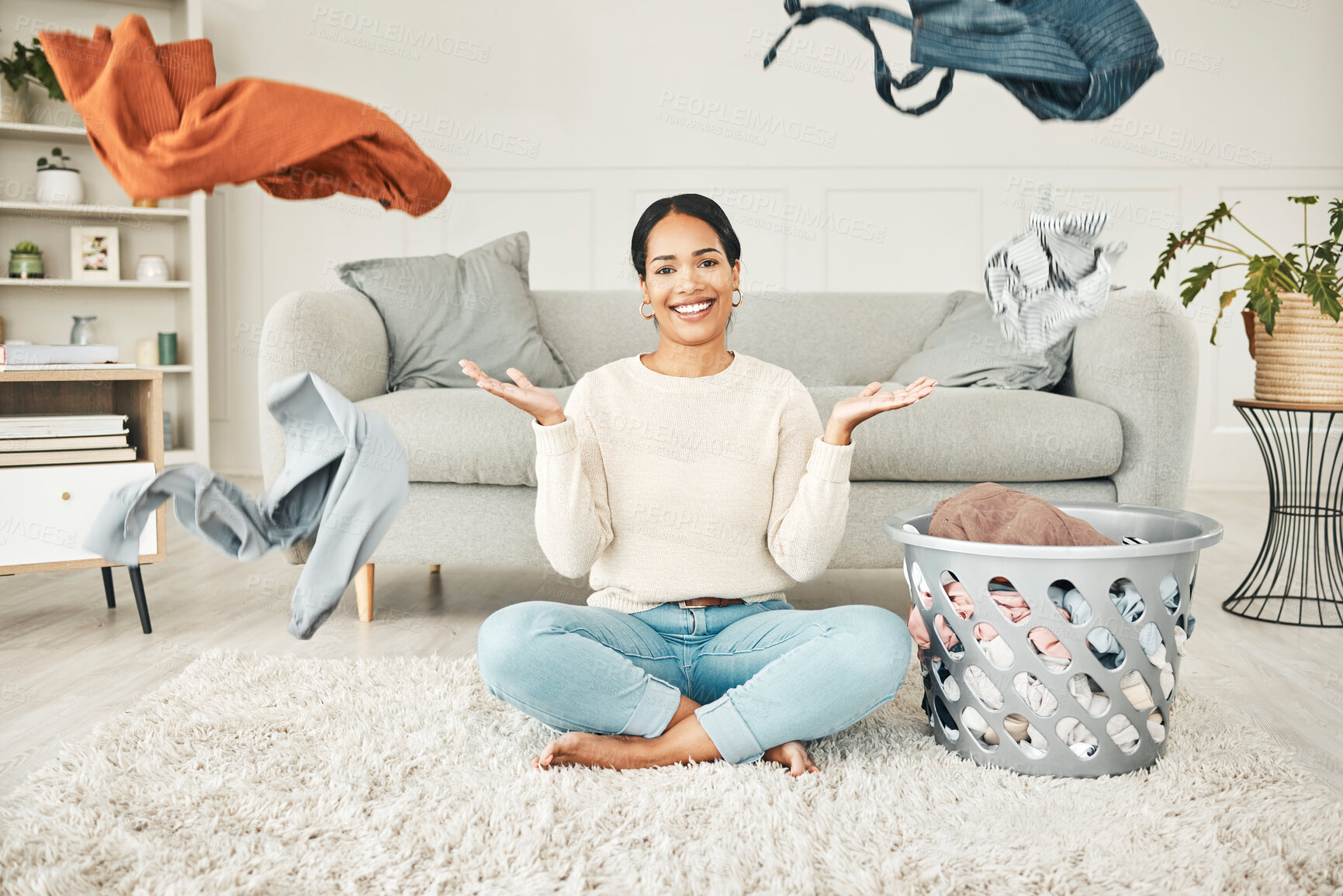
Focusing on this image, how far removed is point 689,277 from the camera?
134 cm

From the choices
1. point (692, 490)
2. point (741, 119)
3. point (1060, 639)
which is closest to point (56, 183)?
point (741, 119)

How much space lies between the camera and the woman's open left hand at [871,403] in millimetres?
1197

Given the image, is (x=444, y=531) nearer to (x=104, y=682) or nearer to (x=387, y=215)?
(x=104, y=682)

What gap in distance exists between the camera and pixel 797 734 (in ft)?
3.95

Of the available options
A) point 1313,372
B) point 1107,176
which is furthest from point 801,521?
point 1107,176

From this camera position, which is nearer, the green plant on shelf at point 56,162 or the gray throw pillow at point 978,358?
the gray throw pillow at point 978,358

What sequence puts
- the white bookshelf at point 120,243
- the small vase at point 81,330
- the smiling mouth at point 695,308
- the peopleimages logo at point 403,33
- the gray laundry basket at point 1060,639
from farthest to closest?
the peopleimages logo at point 403,33, the white bookshelf at point 120,243, the small vase at point 81,330, the smiling mouth at point 695,308, the gray laundry basket at point 1060,639

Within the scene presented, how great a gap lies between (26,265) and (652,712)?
13.0 ft

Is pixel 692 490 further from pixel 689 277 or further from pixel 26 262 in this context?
pixel 26 262

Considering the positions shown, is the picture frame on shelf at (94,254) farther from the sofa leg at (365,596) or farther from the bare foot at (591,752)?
the bare foot at (591,752)

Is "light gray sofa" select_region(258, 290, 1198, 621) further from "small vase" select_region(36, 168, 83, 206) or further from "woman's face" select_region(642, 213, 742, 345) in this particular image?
"small vase" select_region(36, 168, 83, 206)

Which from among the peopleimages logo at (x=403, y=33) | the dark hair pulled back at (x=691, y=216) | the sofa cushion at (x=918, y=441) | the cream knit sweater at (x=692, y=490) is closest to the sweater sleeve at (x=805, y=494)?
the cream knit sweater at (x=692, y=490)

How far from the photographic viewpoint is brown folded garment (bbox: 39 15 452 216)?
3.02 ft

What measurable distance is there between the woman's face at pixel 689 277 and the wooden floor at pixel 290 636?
0.80 m
